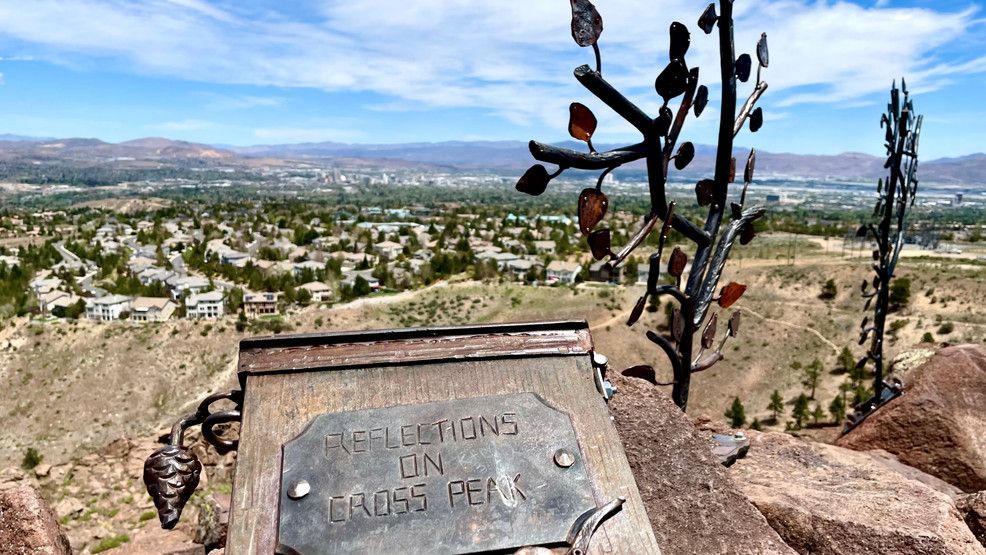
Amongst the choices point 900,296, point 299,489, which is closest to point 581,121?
point 299,489

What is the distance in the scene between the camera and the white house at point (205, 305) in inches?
1676

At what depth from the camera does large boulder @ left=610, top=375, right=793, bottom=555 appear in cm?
379

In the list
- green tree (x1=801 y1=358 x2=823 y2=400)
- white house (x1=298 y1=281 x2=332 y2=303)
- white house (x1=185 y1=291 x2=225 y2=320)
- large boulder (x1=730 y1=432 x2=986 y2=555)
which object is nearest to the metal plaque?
large boulder (x1=730 y1=432 x2=986 y2=555)

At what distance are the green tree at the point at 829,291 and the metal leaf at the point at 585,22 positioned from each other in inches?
1393

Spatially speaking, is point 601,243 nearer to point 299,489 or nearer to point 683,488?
point 683,488

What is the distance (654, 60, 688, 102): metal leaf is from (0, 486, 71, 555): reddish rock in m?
5.08

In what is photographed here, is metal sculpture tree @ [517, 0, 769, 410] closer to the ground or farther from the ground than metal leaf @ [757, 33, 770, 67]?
closer to the ground

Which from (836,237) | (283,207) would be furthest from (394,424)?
(283,207)

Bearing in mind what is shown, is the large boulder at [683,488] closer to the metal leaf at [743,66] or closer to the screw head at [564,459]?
the screw head at [564,459]

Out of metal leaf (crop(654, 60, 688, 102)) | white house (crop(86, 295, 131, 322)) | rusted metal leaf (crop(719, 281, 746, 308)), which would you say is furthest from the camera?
white house (crop(86, 295, 131, 322))

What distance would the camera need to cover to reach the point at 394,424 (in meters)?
3.21

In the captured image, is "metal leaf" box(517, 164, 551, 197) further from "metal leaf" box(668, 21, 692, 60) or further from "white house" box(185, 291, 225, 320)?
"white house" box(185, 291, 225, 320)

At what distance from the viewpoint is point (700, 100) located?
4.42 m

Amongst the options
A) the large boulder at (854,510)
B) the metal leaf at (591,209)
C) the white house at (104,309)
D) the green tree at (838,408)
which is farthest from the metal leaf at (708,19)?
the white house at (104,309)
